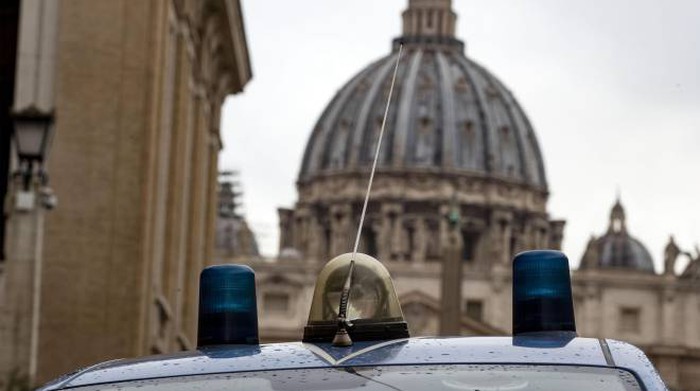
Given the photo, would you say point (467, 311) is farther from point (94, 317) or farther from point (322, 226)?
point (94, 317)

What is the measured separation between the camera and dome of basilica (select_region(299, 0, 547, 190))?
552ft

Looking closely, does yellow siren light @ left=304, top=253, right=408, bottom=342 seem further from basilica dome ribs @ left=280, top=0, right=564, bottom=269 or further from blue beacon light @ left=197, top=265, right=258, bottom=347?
basilica dome ribs @ left=280, top=0, right=564, bottom=269

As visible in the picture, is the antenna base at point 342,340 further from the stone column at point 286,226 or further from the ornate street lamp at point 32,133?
the stone column at point 286,226

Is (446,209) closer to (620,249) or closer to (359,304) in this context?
(620,249)

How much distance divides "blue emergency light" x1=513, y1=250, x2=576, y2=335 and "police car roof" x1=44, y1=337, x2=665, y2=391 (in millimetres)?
224

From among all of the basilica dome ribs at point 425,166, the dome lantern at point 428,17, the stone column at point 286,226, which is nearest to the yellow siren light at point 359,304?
the basilica dome ribs at point 425,166

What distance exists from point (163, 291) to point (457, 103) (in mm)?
143073

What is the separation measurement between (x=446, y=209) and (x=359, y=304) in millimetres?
157227

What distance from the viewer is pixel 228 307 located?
16.4 feet

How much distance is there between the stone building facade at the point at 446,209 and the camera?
140 meters

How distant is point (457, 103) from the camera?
17412 cm

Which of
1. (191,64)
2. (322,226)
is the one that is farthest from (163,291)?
(322,226)

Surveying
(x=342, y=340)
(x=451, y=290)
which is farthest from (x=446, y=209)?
(x=342, y=340)

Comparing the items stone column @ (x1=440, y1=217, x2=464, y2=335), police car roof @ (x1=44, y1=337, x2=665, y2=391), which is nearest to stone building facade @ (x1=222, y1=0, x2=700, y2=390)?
stone column @ (x1=440, y1=217, x2=464, y2=335)
